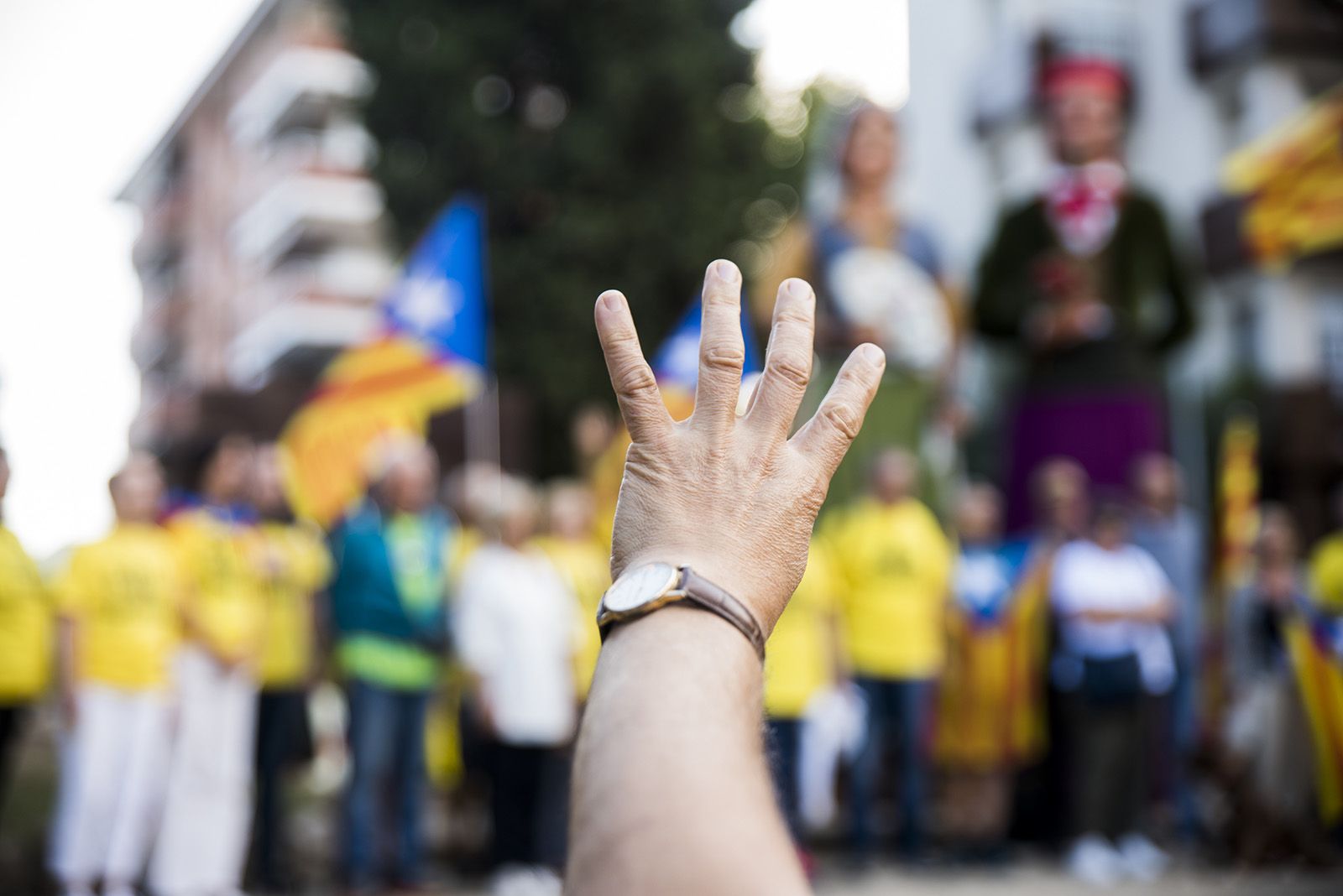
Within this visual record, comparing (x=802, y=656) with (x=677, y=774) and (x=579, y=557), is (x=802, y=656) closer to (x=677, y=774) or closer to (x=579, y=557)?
(x=579, y=557)

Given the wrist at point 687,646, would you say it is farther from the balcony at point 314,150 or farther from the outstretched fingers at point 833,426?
the balcony at point 314,150

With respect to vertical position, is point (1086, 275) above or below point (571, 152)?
below

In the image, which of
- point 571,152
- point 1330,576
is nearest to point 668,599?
point 1330,576

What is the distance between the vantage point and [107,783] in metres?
4.92

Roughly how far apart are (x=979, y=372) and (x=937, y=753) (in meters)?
11.8

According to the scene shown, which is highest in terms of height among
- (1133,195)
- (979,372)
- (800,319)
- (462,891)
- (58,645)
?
(979,372)

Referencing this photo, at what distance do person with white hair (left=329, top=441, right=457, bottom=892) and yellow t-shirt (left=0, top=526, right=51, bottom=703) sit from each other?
1063 millimetres

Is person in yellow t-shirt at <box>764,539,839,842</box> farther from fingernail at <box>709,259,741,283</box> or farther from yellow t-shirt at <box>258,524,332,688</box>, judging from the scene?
fingernail at <box>709,259,741,283</box>

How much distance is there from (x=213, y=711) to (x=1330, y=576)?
5.29 metres

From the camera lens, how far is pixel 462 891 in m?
5.68

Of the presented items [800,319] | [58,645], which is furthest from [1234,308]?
[800,319]

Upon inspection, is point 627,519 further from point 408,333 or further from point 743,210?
point 743,210

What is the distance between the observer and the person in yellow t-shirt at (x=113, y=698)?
4.88 metres

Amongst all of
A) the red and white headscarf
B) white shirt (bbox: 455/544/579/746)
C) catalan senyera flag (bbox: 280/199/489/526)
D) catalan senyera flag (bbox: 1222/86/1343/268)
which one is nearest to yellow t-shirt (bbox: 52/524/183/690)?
white shirt (bbox: 455/544/579/746)
